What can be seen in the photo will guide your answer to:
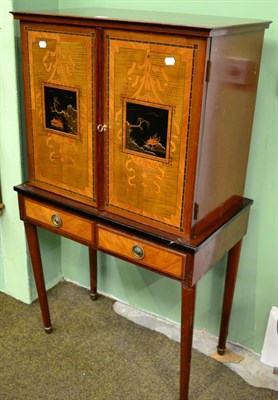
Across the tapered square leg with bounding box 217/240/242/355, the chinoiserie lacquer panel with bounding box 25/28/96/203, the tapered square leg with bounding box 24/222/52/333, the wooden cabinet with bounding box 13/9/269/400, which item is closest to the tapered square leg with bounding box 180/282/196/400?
the wooden cabinet with bounding box 13/9/269/400

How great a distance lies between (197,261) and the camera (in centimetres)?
139

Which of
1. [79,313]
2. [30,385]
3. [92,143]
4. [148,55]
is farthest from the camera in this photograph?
[79,313]

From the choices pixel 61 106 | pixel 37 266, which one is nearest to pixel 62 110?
pixel 61 106

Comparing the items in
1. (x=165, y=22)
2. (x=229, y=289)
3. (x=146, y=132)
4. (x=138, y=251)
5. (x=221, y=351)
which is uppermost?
(x=165, y=22)

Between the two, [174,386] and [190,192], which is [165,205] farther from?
[174,386]

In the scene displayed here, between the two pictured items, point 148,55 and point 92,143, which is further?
point 92,143

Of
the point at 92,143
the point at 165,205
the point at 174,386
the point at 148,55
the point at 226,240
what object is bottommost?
the point at 174,386

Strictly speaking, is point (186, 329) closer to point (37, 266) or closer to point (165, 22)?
point (37, 266)

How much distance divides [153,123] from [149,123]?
0.01 m

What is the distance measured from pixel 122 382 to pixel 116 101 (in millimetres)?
1087

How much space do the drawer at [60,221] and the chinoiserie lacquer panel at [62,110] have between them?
0.25 feet

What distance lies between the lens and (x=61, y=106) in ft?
5.00

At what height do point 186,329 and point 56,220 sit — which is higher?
point 56,220

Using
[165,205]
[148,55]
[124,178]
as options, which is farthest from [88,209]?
[148,55]
